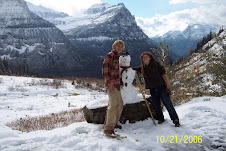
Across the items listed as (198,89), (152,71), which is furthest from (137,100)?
(198,89)

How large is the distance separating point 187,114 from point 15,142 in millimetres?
5445

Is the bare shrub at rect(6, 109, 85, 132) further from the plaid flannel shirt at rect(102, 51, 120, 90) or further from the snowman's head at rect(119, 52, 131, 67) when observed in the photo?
the snowman's head at rect(119, 52, 131, 67)

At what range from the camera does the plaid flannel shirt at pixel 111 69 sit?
4613 mm

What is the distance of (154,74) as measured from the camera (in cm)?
527

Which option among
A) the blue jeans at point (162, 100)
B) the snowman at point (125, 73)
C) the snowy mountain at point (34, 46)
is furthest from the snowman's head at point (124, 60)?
the snowy mountain at point (34, 46)

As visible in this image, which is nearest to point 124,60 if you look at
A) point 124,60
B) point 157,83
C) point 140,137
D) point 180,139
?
point 124,60

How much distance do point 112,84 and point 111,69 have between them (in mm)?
451

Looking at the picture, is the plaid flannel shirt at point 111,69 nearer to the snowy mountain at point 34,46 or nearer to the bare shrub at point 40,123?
the bare shrub at point 40,123

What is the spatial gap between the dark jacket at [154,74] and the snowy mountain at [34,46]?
14045 cm

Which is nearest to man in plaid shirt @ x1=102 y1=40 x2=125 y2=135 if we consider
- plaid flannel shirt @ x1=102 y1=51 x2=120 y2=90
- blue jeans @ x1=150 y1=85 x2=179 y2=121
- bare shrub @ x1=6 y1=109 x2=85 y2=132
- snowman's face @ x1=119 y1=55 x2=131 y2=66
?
plaid flannel shirt @ x1=102 y1=51 x2=120 y2=90

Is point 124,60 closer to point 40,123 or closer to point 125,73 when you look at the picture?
point 125,73

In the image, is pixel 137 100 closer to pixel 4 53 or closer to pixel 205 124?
pixel 205 124

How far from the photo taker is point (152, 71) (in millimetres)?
5312

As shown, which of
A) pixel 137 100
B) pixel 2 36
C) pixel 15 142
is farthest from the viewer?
pixel 2 36
